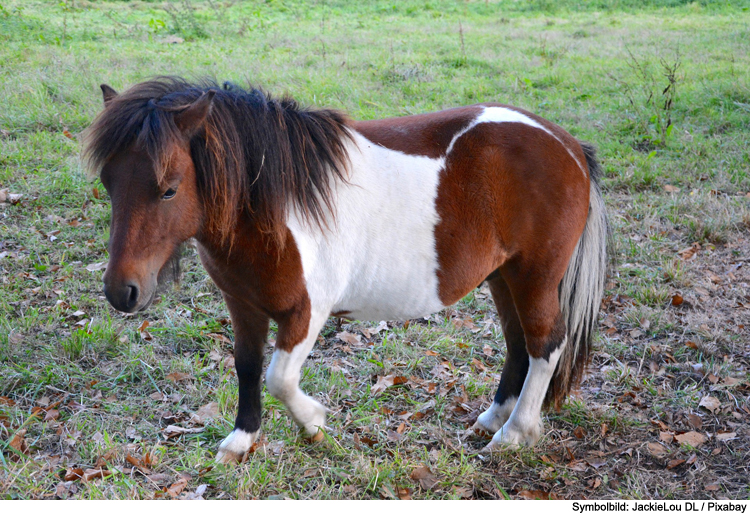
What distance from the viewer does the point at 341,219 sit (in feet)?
7.82

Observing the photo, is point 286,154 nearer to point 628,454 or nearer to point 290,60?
point 628,454

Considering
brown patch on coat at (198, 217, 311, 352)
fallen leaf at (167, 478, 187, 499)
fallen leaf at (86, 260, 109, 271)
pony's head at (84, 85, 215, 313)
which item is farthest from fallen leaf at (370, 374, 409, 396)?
fallen leaf at (86, 260, 109, 271)

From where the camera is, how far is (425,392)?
3.31 metres

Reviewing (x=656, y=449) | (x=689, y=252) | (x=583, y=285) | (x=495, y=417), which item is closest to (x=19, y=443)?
(x=495, y=417)

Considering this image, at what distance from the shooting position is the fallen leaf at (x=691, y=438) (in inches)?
112

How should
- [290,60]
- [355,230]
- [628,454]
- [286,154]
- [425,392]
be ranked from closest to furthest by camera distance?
[286,154]
[355,230]
[628,454]
[425,392]
[290,60]

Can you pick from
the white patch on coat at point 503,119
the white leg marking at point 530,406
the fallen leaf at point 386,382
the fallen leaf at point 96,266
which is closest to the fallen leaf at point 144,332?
the fallen leaf at point 96,266

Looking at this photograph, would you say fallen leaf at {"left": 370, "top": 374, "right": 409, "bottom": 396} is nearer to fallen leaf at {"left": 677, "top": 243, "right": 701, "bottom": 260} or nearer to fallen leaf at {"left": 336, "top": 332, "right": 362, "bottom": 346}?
fallen leaf at {"left": 336, "top": 332, "right": 362, "bottom": 346}

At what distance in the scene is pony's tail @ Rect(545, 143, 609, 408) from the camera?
2.93m

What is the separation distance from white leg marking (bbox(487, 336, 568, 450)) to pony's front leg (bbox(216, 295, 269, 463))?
1166 millimetres

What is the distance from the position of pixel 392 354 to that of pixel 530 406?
39.7 inches

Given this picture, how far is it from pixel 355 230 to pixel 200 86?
0.85m

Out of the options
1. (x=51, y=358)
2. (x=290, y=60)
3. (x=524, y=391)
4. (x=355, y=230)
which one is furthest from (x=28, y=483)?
(x=290, y=60)

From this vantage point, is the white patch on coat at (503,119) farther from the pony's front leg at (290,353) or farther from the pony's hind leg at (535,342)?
the pony's front leg at (290,353)
